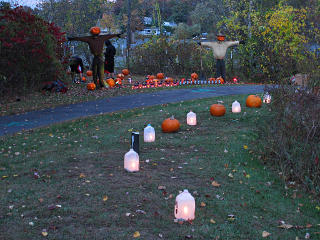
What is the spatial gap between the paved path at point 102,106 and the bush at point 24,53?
10.4ft

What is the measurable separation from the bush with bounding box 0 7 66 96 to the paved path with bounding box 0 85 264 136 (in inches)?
125

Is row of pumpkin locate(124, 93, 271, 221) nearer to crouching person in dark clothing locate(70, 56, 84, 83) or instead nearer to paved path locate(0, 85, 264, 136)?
paved path locate(0, 85, 264, 136)

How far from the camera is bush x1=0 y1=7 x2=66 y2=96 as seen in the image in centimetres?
1375

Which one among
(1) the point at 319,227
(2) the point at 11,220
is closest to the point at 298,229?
(1) the point at 319,227

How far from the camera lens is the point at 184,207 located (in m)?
4.34

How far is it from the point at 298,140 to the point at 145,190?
2448 mm

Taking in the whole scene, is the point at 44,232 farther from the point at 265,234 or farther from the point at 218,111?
the point at 218,111

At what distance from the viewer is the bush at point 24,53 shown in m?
13.8

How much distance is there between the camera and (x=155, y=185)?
17.7 feet

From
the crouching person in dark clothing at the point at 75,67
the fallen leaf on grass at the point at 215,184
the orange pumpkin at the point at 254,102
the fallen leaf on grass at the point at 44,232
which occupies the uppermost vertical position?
the crouching person in dark clothing at the point at 75,67

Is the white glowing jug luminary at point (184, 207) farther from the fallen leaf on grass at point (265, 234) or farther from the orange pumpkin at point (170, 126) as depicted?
the orange pumpkin at point (170, 126)

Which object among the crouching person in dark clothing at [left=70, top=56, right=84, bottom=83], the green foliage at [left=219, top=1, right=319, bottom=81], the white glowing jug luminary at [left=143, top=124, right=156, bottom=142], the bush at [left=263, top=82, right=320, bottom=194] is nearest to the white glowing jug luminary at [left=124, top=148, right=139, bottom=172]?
the white glowing jug luminary at [left=143, top=124, right=156, bottom=142]

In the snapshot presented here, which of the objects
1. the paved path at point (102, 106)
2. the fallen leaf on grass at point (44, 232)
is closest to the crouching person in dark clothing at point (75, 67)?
the paved path at point (102, 106)

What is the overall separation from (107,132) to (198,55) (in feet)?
42.0
